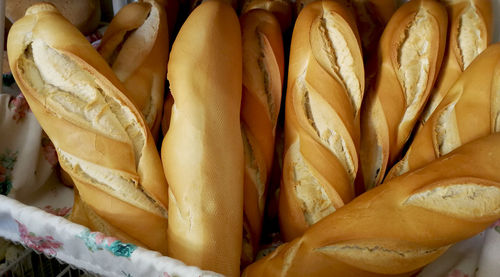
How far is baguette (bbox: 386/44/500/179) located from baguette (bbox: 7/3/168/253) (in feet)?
1.11

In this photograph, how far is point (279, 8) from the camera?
76 cm

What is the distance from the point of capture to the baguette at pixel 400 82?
65 cm

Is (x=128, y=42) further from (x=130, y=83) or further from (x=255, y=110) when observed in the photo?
(x=255, y=110)

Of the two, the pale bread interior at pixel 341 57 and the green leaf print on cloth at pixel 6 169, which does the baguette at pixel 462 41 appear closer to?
the pale bread interior at pixel 341 57

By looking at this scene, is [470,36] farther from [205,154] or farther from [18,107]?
[18,107]

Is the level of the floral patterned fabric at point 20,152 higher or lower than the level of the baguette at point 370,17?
lower

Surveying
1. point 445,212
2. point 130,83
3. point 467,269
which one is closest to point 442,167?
point 445,212

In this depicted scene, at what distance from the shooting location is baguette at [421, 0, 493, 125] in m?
0.67

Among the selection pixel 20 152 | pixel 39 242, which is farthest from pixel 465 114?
pixel 20 152

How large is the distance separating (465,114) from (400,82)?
0.37 ft

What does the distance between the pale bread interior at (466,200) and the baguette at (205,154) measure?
229mm

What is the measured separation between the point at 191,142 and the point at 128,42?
0.22 meters

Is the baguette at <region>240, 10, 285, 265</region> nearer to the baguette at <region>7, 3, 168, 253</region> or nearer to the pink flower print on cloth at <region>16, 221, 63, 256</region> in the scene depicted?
the baguette at <region>7, 3, 168, 253</region>

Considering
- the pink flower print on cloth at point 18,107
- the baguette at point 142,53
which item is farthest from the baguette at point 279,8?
the pink flower print on cloth at point 18,107
